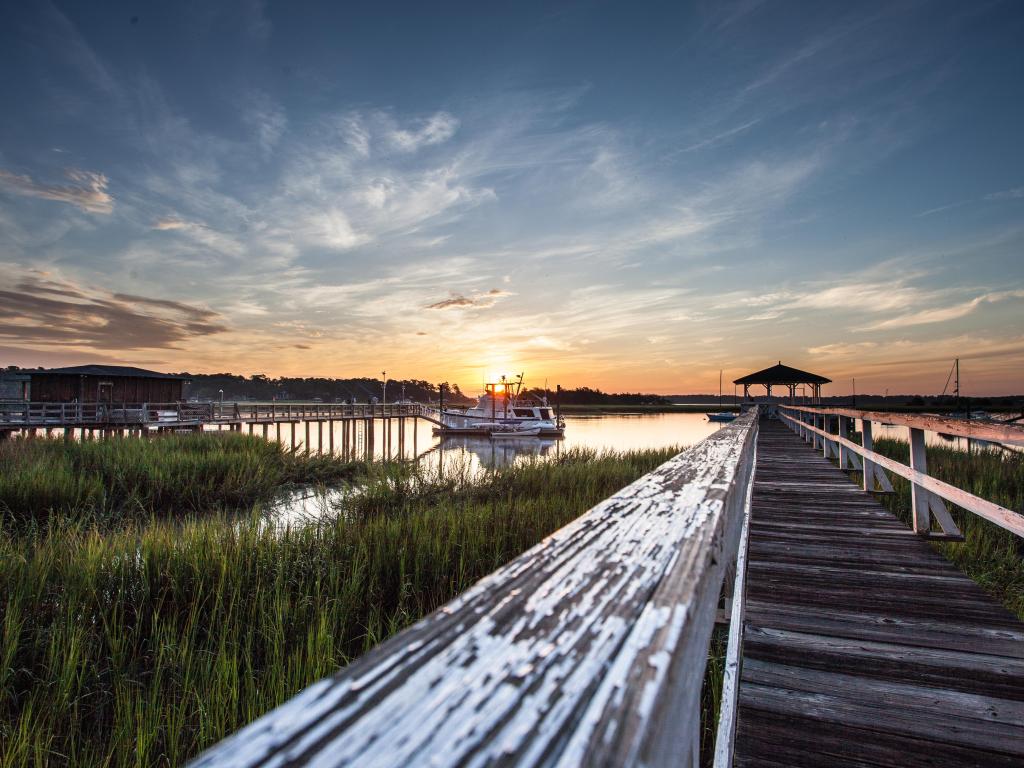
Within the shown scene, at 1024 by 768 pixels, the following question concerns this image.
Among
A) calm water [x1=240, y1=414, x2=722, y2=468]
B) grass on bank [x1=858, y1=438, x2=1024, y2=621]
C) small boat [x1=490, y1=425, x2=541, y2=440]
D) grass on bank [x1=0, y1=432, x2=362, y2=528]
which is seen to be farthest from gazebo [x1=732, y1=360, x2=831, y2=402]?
grass on bank [x1=0, y1=432, x2=362, y2=528]

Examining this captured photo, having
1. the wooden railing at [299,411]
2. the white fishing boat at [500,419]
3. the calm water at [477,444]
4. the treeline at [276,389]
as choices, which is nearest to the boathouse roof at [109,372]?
the wooden railing at [299,411]

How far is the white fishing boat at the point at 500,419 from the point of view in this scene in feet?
158

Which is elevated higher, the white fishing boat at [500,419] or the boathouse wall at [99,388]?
the boathouse wall at [99,388]

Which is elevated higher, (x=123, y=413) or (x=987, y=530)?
(x=123, y=413)

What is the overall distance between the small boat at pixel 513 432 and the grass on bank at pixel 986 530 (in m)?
35.6

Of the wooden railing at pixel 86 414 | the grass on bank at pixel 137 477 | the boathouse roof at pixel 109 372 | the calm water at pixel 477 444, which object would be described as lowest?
the calm water at pixel 477 444

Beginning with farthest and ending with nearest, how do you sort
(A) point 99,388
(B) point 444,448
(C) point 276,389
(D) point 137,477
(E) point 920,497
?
(C) point 276,389
(B) point 444,448
(A) point 99,388
(D) point 137,477
(E) point 920,497

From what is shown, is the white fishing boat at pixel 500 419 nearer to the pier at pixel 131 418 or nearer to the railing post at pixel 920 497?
the pier at pixel 131 418

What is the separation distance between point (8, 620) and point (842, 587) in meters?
5.34

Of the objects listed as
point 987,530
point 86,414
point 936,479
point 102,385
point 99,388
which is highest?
point 102,385

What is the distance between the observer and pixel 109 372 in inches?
1299

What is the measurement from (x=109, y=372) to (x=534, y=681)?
4194 cm

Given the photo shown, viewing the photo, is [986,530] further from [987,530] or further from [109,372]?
[109,372]

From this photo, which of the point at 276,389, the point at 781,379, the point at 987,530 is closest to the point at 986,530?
the point at 987,530
